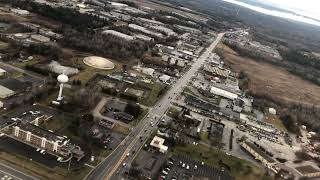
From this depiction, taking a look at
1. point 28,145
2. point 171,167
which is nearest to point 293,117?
point 171,167

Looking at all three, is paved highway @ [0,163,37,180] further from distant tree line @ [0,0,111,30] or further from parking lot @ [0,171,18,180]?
distant tree line @ [0,0,111,30]

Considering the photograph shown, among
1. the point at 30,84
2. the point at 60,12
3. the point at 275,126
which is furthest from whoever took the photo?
the point at 60,12

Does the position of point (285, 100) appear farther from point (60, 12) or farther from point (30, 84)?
point (60, 12)

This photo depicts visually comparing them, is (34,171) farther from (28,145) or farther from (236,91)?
(236,91)

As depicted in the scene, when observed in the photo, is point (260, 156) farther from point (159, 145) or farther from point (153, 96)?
point (153, 96)

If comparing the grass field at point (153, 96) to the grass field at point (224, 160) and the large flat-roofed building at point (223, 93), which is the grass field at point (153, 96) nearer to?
the large flat-roofed building at point (223, 93)

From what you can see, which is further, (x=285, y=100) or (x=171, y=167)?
(x=285, y=100)

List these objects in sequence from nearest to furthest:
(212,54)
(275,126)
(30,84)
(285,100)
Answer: (30,84) → (275,126) → (285,100) → (212,54)

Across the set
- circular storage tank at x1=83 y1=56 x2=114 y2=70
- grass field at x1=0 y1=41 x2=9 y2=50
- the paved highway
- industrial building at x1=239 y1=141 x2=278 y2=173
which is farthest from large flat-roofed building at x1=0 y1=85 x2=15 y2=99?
industrial building at x1=239 y1=141 x2=278 y2=173
